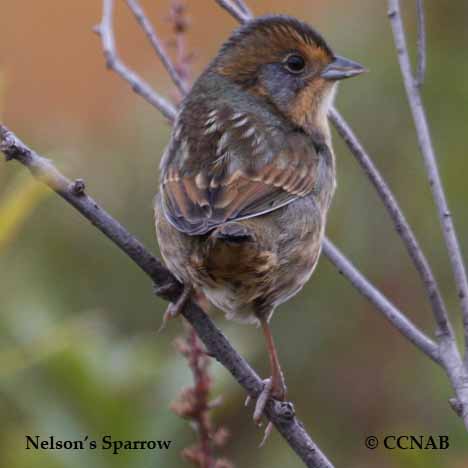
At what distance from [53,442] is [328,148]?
1584mm

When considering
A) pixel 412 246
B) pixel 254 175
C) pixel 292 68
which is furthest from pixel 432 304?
pixel 292 68

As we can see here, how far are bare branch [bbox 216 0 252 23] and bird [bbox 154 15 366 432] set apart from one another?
100 millimetres

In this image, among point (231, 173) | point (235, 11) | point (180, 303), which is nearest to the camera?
point (180, 303)

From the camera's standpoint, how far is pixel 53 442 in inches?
140

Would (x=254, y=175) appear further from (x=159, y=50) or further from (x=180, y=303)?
(x=180, y=303)

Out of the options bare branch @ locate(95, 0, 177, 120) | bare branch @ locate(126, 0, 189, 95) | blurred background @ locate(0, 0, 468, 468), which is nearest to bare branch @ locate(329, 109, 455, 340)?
blurred background @ locate(0, 0, 468, 468)

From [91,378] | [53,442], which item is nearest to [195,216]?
[91,378]

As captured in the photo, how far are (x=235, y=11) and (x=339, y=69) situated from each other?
0.80m

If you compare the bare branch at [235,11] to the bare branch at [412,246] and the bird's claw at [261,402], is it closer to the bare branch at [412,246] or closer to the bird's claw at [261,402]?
the bare branch at [412,246]

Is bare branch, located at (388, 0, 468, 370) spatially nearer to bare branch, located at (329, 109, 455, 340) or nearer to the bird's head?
bare branch, located at (329, 109, 455, 340)

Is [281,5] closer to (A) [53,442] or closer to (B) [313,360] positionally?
(B) [313,360]

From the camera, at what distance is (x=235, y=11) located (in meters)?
3.62

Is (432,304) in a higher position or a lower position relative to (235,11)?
lower

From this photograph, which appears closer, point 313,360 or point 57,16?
point 313,360
